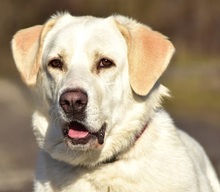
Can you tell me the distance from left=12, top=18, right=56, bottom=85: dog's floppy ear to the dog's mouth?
808mm

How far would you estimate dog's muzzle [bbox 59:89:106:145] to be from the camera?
262 inches

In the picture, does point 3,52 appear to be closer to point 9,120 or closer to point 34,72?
point 9,120

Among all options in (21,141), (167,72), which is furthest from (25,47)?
(167,72)

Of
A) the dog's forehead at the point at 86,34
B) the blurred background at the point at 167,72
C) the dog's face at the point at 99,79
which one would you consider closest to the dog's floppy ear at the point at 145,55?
the dog's face at the point at 99,79

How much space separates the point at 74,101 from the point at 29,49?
1157 millimetres

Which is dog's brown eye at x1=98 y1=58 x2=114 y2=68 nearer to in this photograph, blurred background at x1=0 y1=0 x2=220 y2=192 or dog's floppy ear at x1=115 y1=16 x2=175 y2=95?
dog's floppy ear at x1=115 y1=16 x2=175 y2=95

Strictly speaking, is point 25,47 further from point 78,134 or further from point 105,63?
point 78,134

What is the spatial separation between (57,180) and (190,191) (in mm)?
1175

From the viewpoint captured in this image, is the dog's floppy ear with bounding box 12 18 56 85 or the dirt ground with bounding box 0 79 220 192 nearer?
the dog's floppy ear with bounding box 12 18 56 85

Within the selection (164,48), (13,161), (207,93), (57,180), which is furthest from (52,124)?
(207,93)

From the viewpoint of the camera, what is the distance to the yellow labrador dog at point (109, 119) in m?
7.01

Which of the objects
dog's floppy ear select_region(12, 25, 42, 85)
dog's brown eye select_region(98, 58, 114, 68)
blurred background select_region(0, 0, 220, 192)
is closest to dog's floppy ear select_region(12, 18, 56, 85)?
dog's floppy ear select_region(12, 25, 42, 85)

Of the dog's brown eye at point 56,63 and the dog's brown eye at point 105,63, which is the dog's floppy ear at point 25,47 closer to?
the dog's brown eye at point 56,63

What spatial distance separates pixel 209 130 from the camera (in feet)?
60.1
